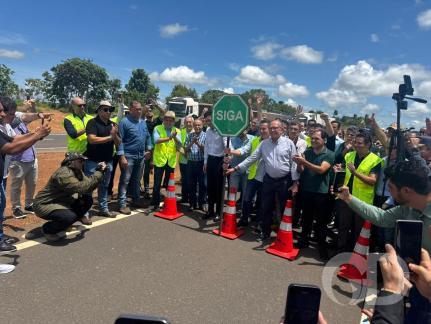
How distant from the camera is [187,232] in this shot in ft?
18.3

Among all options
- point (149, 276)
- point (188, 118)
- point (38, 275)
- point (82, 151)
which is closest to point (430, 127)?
point (188, 118)

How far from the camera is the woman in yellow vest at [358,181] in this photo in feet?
15.3

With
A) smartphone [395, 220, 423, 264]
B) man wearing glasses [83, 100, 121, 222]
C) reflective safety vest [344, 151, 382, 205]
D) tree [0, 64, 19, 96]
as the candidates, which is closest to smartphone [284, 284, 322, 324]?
smartphone [395, 220, 423, 264]

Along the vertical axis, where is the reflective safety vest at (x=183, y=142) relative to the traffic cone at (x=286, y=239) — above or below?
above

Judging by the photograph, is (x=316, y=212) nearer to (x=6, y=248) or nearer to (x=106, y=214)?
(x=106, y=214)

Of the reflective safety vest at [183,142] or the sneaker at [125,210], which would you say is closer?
the sneaker at [125,210]

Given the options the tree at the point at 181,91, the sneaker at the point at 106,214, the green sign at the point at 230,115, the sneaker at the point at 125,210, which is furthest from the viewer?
the tree at the point at 181,91

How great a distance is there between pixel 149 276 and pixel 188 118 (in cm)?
433

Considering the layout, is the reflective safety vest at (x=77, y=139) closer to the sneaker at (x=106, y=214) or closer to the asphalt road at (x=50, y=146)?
the sneaker at (x=106, y=214)

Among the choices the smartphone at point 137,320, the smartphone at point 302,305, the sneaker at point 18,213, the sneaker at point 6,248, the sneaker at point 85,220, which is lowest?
the sneaker at point 6,248

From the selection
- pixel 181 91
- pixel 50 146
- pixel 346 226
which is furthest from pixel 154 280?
pixel 181 91

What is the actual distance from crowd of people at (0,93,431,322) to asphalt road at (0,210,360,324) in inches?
24.3

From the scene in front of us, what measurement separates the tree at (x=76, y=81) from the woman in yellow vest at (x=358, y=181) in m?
62.4

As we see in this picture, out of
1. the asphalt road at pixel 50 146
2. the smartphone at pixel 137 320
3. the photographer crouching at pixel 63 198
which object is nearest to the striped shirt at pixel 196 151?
the photographer crouching at pixel 63 198
